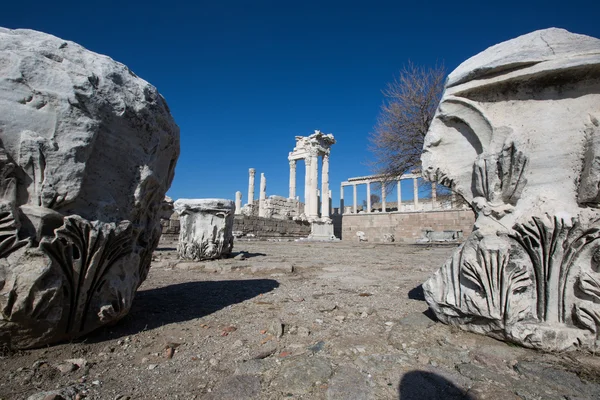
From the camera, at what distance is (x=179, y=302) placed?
2777 mm

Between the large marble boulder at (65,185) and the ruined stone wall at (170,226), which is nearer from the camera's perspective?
the large marble boulder at (65,185)

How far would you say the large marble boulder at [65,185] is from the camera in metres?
1.50

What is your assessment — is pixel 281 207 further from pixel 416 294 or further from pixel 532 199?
pixel 532 199

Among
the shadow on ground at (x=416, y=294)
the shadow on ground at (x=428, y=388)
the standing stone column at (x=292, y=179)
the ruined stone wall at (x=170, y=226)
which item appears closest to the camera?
the shadow on ground at (x=428, y=388)

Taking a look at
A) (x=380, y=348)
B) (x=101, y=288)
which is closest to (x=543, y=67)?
(x=380, y=348)

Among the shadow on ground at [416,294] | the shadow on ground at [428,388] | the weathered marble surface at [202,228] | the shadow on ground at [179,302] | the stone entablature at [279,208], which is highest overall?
Answer: the stone entablature at [279,208]

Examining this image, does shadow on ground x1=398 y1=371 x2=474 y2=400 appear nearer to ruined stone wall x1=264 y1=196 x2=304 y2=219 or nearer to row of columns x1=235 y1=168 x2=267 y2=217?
ruined stone wall x1=264 y1=196 x2=304 y2=219

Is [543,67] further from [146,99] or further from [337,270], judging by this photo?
[337,270]

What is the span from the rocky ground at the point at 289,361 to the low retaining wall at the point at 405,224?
17.8m

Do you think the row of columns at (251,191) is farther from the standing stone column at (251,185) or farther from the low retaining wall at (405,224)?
the low retaining wall at (405,224)

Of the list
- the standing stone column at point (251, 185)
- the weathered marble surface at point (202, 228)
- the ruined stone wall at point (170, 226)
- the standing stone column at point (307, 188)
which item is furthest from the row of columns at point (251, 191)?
the weathered marble surface at point (202, 228)

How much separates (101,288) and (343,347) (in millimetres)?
1421

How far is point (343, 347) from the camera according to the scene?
1798 mm

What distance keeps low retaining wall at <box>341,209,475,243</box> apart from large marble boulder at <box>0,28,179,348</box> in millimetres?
18691
